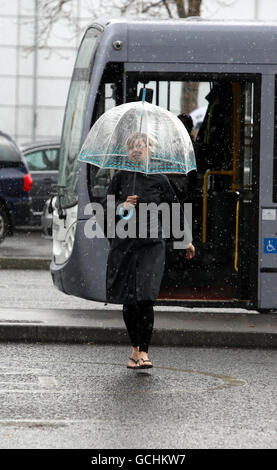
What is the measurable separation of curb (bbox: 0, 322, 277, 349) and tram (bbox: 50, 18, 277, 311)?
3.40 ft

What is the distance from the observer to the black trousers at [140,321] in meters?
8.55

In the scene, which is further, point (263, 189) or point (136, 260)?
point (263, 189)

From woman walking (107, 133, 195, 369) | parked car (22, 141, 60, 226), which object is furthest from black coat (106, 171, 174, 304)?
parked car (22, 141, 60, 226)

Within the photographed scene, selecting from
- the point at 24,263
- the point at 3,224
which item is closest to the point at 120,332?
the point at 24,263

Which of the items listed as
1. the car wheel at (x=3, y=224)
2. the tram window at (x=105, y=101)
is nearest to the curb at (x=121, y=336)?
the tram window at (x=105, y=101)

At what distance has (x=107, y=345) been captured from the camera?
→ 9.77 m

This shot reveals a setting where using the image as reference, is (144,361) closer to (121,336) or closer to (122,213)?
(122,213)

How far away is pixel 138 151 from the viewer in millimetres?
8422

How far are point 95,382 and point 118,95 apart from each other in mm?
3774

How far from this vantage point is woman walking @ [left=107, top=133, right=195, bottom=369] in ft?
27.7

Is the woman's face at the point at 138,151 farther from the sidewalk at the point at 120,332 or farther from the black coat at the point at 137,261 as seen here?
the sidewalk at the point at 120,332

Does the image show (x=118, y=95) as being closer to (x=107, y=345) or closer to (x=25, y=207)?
(x=107, y=345)

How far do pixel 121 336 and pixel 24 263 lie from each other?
7698mm
